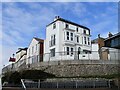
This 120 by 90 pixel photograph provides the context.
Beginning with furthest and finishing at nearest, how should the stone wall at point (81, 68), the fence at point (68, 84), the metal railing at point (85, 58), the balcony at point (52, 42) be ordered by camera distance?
the balcony at point (52, 42)
the metal railing at point (85, 58)
the stone wall at point (81, 68)
the fence at point (68, 84)

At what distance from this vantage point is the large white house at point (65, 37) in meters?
35.7

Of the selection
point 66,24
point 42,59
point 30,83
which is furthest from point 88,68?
point 66,24

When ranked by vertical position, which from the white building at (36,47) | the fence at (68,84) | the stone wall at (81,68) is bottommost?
the fence at (68,84)

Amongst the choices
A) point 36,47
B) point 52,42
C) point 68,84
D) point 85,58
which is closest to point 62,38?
point 52,42

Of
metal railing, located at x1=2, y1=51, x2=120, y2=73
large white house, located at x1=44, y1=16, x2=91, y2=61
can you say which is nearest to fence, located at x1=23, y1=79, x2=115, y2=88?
metal railing, located at x1=2, y1=51, x2=120, y2=73

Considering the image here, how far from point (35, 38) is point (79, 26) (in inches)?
355

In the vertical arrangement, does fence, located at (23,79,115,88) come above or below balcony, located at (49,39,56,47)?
below

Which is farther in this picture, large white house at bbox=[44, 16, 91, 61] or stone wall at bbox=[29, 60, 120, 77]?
large white house at bbox=[44, 16, 91, 61]

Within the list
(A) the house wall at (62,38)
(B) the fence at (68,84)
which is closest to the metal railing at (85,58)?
(A) the house wall at (62,38)

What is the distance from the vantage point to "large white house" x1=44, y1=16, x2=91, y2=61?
3569cm

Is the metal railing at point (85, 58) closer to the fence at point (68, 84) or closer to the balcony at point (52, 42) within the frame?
the balcony at point (52, 42)

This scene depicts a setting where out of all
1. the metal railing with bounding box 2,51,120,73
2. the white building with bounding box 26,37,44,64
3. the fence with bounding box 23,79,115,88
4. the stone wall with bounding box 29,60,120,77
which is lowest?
the fence with bounding box 23,79,115,88

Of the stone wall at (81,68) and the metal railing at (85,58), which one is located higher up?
the metal railing at (85,58)

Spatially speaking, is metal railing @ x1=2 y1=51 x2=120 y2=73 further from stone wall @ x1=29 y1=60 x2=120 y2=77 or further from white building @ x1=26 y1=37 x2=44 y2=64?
white building @ x1=26 y1=37 x2=44 y2=64
